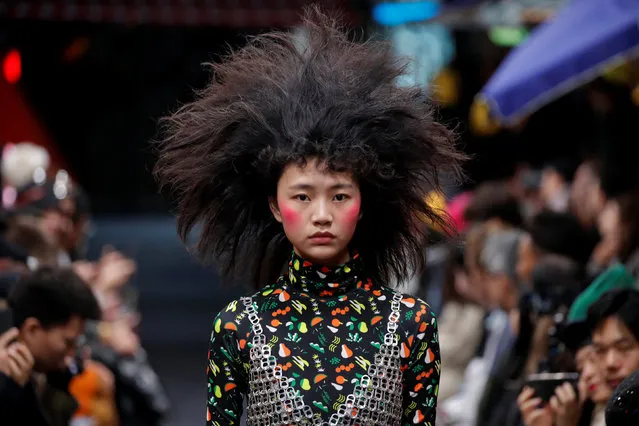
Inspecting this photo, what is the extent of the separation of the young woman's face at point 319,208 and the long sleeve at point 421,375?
349 mm

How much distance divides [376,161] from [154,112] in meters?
30.8

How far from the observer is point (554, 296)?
6.98 metres

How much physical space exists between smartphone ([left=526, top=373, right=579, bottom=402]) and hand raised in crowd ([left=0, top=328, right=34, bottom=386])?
1.94m

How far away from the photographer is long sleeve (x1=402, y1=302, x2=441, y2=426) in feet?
15.3

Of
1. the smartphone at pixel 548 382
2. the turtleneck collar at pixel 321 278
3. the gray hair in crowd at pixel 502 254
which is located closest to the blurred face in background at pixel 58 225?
the gray hair in crowd at pixel 502 254

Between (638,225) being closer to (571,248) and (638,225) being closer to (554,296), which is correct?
(571,248)

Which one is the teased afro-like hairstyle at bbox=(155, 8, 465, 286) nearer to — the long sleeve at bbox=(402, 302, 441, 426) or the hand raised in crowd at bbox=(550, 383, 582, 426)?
the long sleeve at bbox=(402, 302, 441, 426)

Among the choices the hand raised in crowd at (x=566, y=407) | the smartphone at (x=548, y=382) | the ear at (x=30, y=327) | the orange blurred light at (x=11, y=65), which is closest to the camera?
the hand raised in crowd at (x=566, y=407)

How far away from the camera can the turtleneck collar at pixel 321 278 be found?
4742 mm

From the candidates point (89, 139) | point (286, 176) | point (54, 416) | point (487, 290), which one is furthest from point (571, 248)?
point (89, 139)

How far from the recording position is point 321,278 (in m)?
4.75

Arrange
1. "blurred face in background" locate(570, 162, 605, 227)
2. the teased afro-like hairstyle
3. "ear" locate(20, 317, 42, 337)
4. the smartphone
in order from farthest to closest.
→ "blurred face in background" locate(570, 162, 605, 227) < "ear" locate(20, 317, 42, 337) < the smartphone < the teased afro-like hairstyle

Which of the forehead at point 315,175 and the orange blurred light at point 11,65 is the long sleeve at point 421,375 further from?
the orange blurred light at point 11,65

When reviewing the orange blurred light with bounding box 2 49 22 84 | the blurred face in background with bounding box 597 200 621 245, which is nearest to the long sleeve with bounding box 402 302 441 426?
the blurred face in background with bounding box 597 200 621 245
